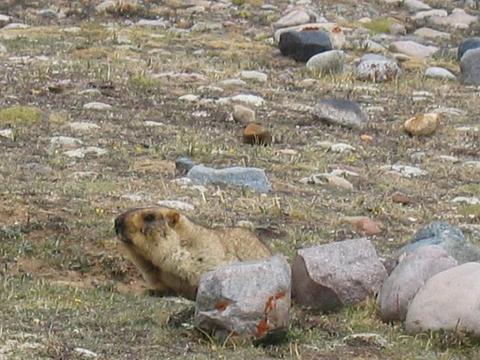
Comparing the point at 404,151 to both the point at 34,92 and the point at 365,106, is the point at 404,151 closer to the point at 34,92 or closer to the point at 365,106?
the point at 365,106

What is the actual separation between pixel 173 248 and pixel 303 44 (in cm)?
1026

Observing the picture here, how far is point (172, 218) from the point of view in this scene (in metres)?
7.20

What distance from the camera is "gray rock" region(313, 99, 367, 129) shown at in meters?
13.3

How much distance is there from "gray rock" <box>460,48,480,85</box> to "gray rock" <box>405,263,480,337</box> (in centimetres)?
1020

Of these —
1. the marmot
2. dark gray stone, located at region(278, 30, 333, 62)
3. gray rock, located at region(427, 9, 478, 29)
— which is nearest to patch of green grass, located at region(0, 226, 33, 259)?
the marmot

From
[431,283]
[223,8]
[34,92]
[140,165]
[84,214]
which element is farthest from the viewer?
[223,8]

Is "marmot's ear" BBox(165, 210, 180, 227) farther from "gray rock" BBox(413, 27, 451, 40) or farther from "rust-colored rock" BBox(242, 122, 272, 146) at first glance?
"gray rock" BBox(413, 27, 451, 40)

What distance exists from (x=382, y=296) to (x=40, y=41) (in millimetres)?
11180

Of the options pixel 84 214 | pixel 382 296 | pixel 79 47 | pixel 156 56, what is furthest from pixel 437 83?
pixel 382 296

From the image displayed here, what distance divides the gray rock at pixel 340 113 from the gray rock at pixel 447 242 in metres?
5.06

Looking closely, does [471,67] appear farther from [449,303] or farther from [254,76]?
[449,303]

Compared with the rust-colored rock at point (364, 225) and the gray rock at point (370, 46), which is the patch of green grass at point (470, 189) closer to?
the rust-colored rock at point (364, 225)

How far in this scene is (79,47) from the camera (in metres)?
16.8

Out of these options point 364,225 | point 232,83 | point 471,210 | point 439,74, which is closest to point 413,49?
point 439,74
